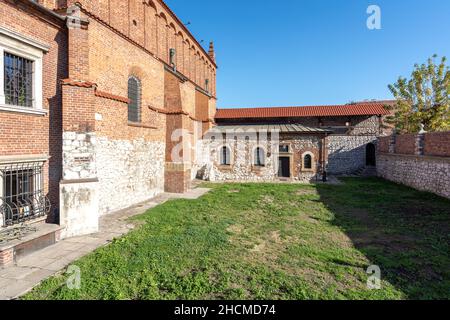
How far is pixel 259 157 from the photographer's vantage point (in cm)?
2008

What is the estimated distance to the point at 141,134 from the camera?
443 inches

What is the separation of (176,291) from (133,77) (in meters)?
10.1

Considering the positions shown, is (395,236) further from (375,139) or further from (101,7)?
(375,139)

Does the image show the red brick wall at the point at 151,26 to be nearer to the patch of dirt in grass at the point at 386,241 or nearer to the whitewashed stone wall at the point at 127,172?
the whitewashed stone wall at the point at 127,172

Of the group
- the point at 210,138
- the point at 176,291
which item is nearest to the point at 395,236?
the point at 176,291

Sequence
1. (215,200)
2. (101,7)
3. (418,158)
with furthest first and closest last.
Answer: (418,158) < (215,200) < (101,7)

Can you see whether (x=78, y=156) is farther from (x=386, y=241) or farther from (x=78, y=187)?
(x=386, y=241)

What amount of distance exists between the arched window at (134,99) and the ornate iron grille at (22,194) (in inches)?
203

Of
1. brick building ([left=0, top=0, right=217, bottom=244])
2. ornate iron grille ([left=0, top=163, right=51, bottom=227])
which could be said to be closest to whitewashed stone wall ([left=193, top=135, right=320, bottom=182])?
brick building ([left=0, top=0, right=217, bottom=244])

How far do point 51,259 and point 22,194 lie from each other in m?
2.28

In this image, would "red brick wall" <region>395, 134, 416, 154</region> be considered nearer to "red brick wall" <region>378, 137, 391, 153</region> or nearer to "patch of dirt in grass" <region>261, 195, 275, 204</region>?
"red brick wall" <region>378, 137, 391, 153</region>

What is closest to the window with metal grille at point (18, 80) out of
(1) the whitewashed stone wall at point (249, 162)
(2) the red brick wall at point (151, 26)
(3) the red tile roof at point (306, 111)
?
(2) the red brick wall at point (151, 26)

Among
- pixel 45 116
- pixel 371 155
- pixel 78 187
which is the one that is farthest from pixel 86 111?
pixel 371 155

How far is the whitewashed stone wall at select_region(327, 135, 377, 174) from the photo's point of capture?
23922 mm
